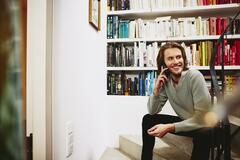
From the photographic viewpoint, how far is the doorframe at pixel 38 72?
1126mm

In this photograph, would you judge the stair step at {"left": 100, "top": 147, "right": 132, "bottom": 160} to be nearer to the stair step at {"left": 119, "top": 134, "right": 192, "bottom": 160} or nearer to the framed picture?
the stair step at {"left": 119, "top": 134, "right": 192, "bottom": 160}

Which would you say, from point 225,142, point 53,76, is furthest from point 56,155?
point 225,142

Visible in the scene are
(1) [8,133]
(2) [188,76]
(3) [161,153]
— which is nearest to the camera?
(1) [8,133]

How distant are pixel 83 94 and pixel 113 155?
87cm

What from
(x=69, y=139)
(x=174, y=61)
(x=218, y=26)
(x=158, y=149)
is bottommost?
(x=158, y=149)

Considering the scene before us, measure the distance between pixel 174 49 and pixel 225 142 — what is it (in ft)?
2.67

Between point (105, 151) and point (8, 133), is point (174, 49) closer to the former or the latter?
point (105, 151)

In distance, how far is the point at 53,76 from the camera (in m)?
1.18

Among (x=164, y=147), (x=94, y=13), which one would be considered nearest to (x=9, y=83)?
(x=94, y=13)

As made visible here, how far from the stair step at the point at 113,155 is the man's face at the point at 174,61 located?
3.33ft

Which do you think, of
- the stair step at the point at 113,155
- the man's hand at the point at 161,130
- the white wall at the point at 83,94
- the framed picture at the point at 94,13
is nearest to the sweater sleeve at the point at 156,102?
the man's hand at the point at 161,130

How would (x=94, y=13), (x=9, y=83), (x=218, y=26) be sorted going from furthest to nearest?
1. (x=218, y=26)
2. (x=94, y=13)
3. (x=9, y=83)

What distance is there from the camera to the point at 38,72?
1.13m

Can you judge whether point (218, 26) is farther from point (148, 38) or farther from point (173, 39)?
point (148, 38)
